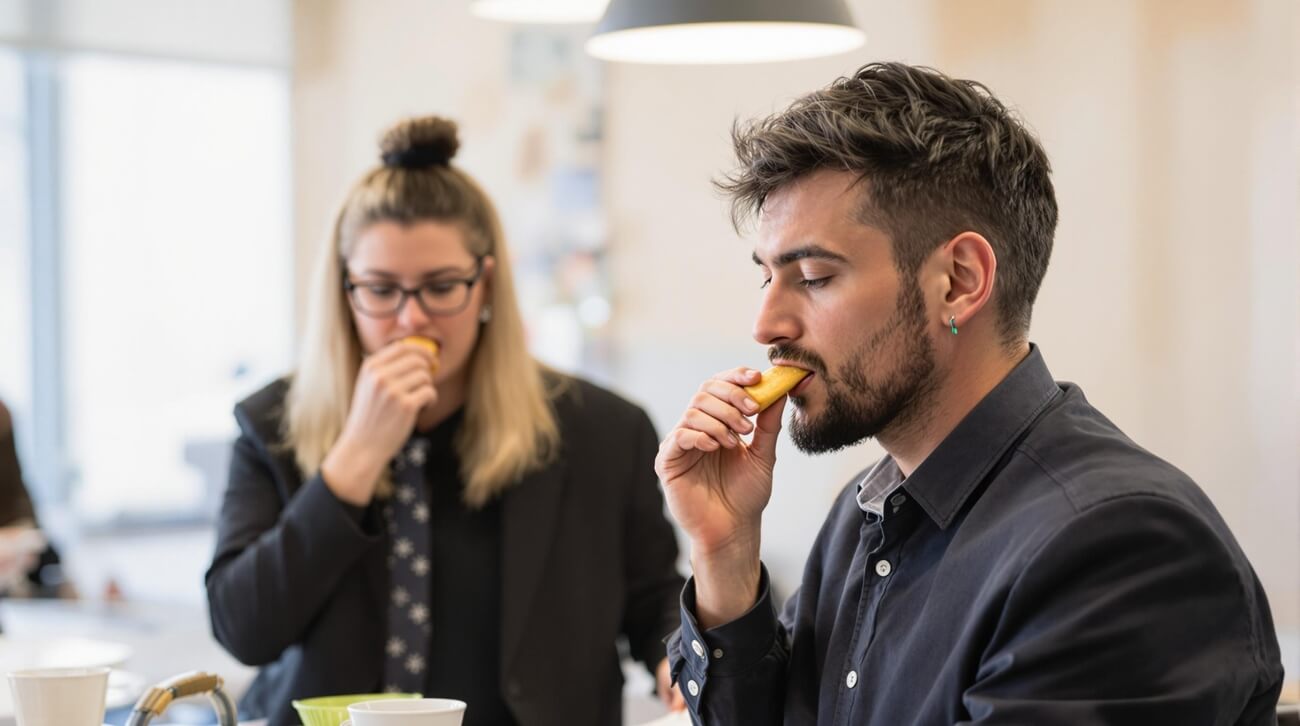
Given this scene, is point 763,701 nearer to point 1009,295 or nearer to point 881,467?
point 881,467

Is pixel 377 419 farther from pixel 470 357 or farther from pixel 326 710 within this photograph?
pixel 326 710

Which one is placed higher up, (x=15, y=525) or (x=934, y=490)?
(x=934, y=490)

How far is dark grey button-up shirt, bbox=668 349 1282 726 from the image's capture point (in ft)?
3.95

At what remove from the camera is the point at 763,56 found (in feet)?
7.13

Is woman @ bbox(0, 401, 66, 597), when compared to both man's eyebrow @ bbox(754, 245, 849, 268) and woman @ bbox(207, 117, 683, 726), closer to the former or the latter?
woman @ bbox(207, 117, 683, 726)

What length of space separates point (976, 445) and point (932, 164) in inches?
11.8

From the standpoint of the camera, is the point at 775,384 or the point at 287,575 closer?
the point at 775,384

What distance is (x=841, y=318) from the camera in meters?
1.49

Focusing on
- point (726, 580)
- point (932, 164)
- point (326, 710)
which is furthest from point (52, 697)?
point (932, 164)

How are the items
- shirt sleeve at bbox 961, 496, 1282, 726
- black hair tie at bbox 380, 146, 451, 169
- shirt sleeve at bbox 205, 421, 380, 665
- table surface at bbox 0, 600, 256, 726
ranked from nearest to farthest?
1. shirt sleeve at bbox 961, 496, 1282, 726
2. shirt sleeve at bbox 205, 421, 380, 665
3. black hair tie at bbox 380, 146, 451, 169
4. table surface at bbox 0, 600, 256, 726

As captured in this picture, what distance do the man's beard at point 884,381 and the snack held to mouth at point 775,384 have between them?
0.08 feet

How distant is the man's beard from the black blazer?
3.27 ft

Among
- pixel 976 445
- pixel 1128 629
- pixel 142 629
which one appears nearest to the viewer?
pixel 1128 629

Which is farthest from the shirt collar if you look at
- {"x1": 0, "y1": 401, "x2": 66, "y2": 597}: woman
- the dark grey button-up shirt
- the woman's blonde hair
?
{"x1": 0, "y1": 401, "x2": 66, "y2": 597}: woman
